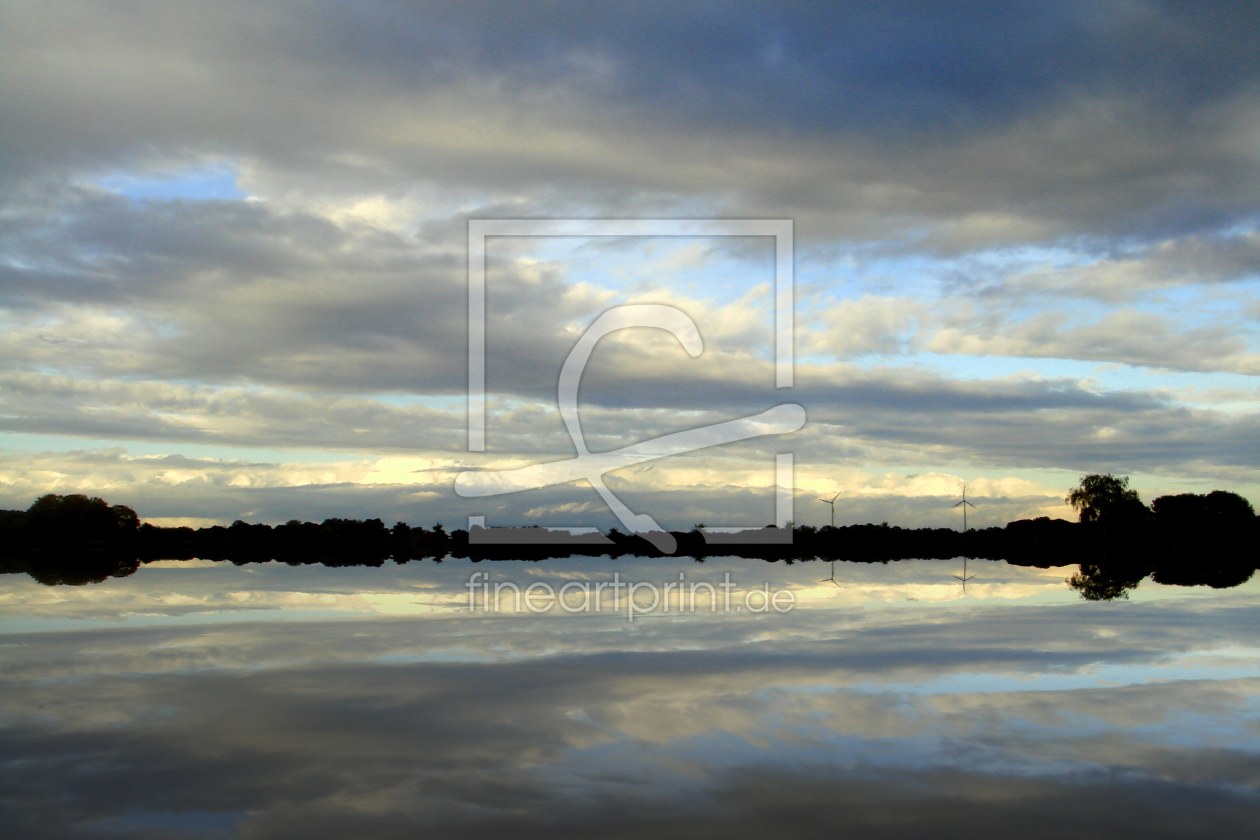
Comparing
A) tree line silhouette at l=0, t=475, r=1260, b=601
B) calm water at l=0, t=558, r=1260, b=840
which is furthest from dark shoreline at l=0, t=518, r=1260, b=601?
calm water at l=0, t=558, r=1260, b=840

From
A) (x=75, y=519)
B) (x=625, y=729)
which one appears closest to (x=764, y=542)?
(x=75, y=519)

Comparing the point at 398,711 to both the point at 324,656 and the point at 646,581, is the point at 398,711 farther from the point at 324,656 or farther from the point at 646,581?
the point at 646,581

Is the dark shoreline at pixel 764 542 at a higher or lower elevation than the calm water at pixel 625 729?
lower

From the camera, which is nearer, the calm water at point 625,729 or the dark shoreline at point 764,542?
the calm water at point 625,729

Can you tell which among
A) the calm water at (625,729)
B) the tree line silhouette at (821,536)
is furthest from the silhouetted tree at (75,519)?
the calm water at (625,729)

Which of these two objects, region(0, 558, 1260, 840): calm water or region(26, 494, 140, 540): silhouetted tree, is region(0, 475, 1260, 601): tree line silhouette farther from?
region(0, 558, 1260, 840): calm water

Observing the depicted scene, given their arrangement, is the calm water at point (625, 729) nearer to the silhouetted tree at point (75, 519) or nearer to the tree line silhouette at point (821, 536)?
the tree line silhouette at point (821, 536)

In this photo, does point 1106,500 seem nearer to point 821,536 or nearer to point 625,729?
point 821,536

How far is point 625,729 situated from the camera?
15.3m

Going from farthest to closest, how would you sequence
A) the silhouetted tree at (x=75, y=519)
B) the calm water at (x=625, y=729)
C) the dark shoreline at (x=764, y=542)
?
1. the silhouetted tree at (x=75, y=519)
2. the dark shoreline at (x=764, y=542)
3. the calm water at (x=625, y=729)

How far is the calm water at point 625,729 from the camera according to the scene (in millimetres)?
11055

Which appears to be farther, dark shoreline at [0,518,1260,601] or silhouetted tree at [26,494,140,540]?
silhouetted tree at [26,494,140,540]

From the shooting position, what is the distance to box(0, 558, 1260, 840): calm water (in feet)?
36.3

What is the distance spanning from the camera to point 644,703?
17188 mm
